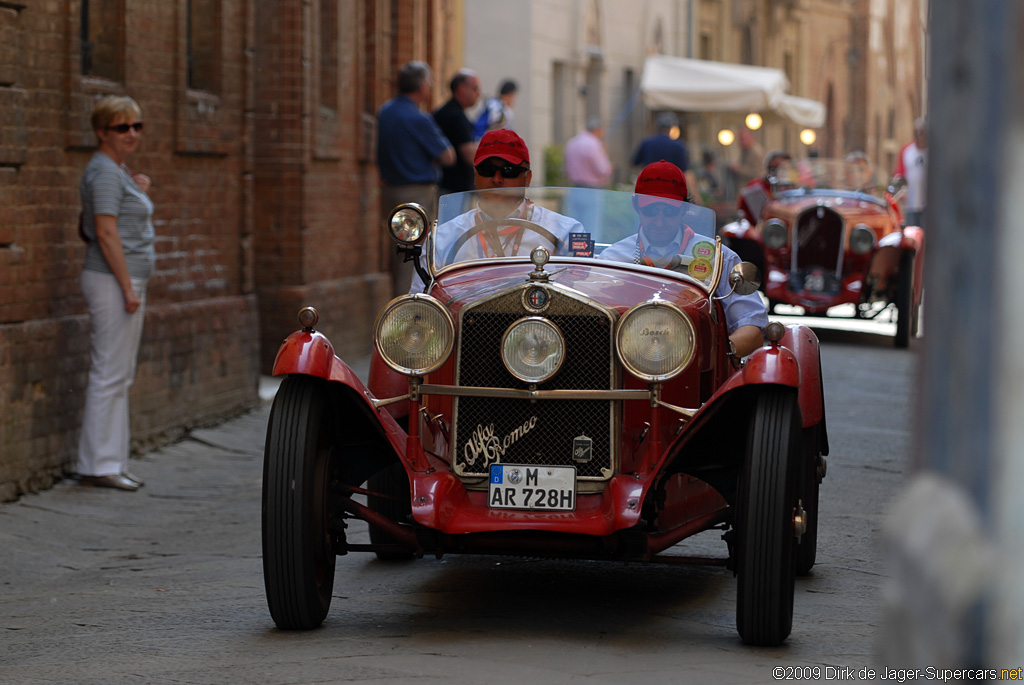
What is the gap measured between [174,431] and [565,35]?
20.6m

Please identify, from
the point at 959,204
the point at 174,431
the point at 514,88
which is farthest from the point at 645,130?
the point at 959,204

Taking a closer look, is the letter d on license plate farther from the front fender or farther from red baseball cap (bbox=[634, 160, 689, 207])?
red baseball cap (bbox=[634, 160, 689, 207])

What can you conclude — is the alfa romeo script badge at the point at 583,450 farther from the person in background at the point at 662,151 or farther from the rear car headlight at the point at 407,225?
the person in background at the point at 662,151

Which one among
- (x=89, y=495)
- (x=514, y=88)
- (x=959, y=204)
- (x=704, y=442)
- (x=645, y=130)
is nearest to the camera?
(x=959, y=204)

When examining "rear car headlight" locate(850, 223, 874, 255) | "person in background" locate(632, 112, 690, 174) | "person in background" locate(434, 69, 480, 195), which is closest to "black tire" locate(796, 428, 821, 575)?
Answer: "person in background" locate(434, 69, 480, 195)

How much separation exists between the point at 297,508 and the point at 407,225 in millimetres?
1310

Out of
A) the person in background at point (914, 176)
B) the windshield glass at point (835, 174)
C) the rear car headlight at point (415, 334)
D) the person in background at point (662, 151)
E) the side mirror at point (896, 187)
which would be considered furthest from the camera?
the person in background at point (914, 176)

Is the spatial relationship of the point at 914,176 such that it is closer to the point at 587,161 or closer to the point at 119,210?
the point at 587,161

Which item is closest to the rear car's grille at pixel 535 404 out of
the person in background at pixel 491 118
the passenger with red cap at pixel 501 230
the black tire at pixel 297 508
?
the black tire at pixel 297 508

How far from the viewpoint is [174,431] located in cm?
1007

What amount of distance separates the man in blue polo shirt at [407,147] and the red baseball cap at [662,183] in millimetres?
5933

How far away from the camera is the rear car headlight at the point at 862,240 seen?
620 inches

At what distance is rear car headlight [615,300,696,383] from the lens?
5320 millimetres

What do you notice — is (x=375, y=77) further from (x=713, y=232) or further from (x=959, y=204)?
(x=959, y=204)
